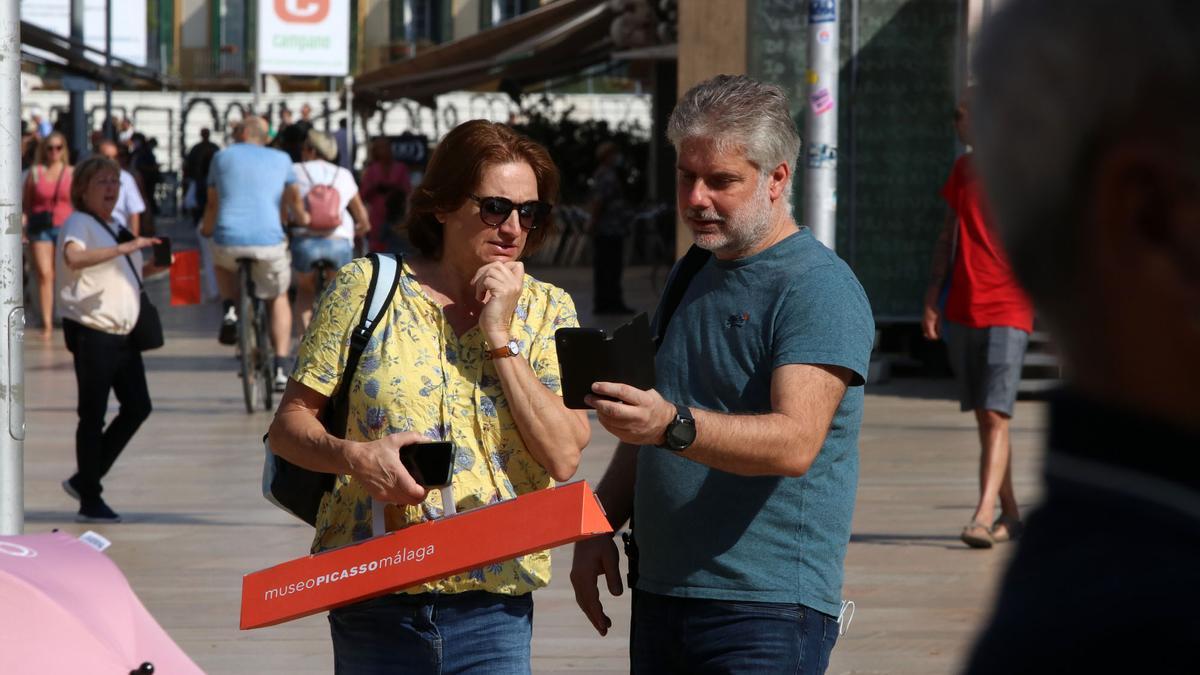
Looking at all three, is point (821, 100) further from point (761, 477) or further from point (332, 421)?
point (761, 477)

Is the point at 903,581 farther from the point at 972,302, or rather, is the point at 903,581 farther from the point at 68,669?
the point at 68,669

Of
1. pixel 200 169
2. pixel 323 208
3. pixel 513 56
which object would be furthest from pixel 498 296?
pixel 200 169

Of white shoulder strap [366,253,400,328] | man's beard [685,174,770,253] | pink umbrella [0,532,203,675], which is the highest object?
man's beard [685,174,770,253]

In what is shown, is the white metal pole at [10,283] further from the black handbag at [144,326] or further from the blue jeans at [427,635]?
the black handbag at [144,326]

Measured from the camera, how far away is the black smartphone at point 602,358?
10.1 feet

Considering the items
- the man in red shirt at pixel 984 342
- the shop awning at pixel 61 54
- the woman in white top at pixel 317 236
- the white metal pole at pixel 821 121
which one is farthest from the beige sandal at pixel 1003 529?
the shop awning at pixel 61 54

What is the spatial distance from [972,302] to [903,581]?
1368 millimetres

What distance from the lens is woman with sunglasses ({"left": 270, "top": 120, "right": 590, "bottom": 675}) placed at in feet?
11.2

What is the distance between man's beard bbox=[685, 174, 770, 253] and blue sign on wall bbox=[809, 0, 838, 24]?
25.2 ft

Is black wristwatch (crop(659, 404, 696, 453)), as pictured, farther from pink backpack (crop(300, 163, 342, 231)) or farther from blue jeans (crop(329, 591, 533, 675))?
pink backpack (crop(300, 163, 342, 231))

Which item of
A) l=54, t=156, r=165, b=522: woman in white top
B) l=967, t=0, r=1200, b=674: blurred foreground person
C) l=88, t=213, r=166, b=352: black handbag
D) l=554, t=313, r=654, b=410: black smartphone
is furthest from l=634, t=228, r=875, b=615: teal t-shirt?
l=88, t=213, r=166, b=352: black handbag

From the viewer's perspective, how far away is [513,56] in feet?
87.1

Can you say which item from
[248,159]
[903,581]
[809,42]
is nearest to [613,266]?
[248,159]

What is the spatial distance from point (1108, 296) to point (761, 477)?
2251 mm
